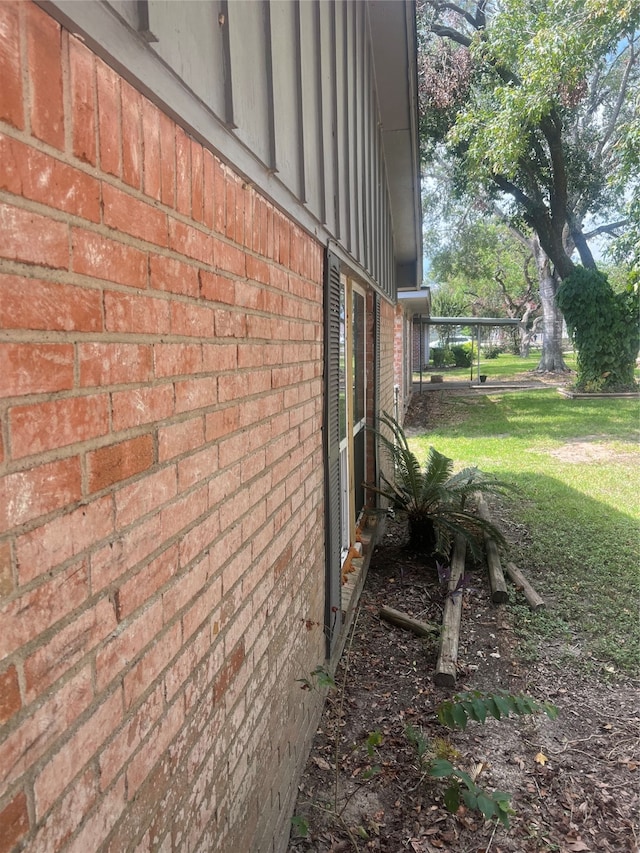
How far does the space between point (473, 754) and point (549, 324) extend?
27.4m

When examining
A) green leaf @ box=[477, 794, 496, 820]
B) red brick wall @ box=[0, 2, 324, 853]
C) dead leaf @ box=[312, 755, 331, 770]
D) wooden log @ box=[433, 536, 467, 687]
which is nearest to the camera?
red brick wall @ box=[0, 2, 324, 853]

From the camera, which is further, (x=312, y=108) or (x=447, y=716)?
(x=312, y=108)

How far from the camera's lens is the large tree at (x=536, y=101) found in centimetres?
1374

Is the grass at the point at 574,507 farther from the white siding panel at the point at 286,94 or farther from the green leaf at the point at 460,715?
the white siding panel at the point at 286,94

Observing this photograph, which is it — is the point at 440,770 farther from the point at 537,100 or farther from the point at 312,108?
the point at 537,100

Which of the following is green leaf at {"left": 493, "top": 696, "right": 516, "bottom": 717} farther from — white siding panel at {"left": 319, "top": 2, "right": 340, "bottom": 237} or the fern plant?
the fern plant

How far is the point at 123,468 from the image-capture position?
1.11 meters

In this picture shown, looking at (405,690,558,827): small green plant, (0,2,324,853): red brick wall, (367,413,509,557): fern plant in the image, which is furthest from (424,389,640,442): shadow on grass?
(0,2,324,853): red brick wall

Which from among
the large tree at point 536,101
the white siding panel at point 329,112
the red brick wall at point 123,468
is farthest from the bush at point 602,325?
the red brick wall at point 123,468

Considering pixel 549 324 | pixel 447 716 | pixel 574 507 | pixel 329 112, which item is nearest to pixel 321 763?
pixel 447 716

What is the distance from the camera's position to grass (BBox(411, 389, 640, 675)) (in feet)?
14.5

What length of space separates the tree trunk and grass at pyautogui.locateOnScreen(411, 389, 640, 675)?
1173 centimetres

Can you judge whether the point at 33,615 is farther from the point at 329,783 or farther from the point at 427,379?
the point at 427,379

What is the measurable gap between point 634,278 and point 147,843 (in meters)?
9.23
